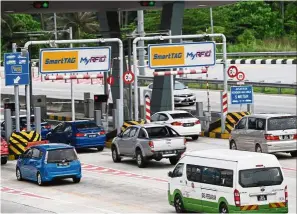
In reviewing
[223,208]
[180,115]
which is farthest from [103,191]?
[180,115]

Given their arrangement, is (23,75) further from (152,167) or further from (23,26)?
(23,26)

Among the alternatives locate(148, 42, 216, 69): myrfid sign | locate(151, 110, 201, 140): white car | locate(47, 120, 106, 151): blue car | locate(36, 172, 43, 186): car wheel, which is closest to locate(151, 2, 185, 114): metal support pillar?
locate(148, 42, 216, 69): myrfid sign

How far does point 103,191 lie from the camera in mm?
30891

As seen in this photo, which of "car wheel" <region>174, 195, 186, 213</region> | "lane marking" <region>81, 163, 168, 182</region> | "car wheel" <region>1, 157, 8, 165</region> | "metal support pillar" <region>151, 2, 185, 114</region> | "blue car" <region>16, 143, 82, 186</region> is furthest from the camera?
"metal support pillar" <region>151, 2, 185, 114</region>

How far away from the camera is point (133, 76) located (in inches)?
1791

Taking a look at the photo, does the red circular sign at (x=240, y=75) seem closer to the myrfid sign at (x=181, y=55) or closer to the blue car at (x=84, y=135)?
the myrfid sign at (x=181, y=55)

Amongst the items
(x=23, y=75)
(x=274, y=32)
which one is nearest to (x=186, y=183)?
(x=23, y=75)

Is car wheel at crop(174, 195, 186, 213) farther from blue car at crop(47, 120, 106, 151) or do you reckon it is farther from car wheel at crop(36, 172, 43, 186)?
blue car at crop(47, 120, 106, 151)

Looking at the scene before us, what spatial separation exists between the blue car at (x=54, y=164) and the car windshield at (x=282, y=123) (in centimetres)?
715

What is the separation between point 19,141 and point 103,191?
1004 centimetres

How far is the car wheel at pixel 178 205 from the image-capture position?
25875 millimetres

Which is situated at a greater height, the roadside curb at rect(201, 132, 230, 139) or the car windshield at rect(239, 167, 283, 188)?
the car windshield at rect(239, 167, 283, 188)

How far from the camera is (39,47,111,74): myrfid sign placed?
43.7 metres

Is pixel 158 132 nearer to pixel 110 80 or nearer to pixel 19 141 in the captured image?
pixel 19 141
